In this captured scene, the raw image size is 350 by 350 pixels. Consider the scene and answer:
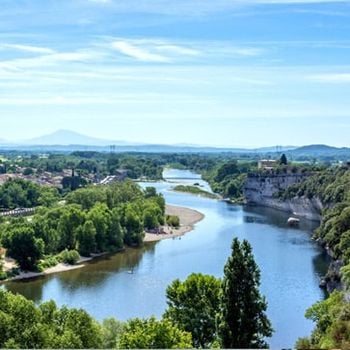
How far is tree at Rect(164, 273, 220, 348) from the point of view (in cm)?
1833

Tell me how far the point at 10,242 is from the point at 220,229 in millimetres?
21884

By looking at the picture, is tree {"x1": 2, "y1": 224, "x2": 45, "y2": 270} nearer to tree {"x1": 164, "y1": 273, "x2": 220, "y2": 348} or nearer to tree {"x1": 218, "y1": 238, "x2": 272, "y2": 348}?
tree {"x1": 164, "y1": 273, "x2": 220, "y2": 348}

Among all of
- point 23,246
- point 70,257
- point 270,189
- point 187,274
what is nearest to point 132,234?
point 70,257

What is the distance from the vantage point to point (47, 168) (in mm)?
114500

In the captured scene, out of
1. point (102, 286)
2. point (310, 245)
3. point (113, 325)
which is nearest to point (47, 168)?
point (310, 245)

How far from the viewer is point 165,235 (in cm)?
5116

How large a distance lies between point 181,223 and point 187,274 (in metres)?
22.8

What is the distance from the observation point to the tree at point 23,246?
3631cm

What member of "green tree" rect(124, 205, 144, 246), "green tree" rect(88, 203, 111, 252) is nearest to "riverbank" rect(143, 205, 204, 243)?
"green tree" rect(124, 205, 144, 246)

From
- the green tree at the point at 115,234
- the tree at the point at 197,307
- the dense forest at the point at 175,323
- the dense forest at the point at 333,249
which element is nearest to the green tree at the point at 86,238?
the green tree at the point at 115,234

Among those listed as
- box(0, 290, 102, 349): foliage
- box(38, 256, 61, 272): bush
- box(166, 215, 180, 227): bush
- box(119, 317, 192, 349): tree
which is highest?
box(119, 317, 192, 349): tree

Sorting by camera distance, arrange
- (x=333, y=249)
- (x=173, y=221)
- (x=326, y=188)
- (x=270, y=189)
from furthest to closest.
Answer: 1. (x=270, y=189)
2. (x=326, y=188)
3. (x=173, y=221)
4. (x=333, y=249)

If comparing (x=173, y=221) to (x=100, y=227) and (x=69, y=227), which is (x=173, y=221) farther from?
(x=69, y=227)

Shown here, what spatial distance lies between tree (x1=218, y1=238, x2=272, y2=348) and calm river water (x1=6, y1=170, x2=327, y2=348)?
7091 mm
